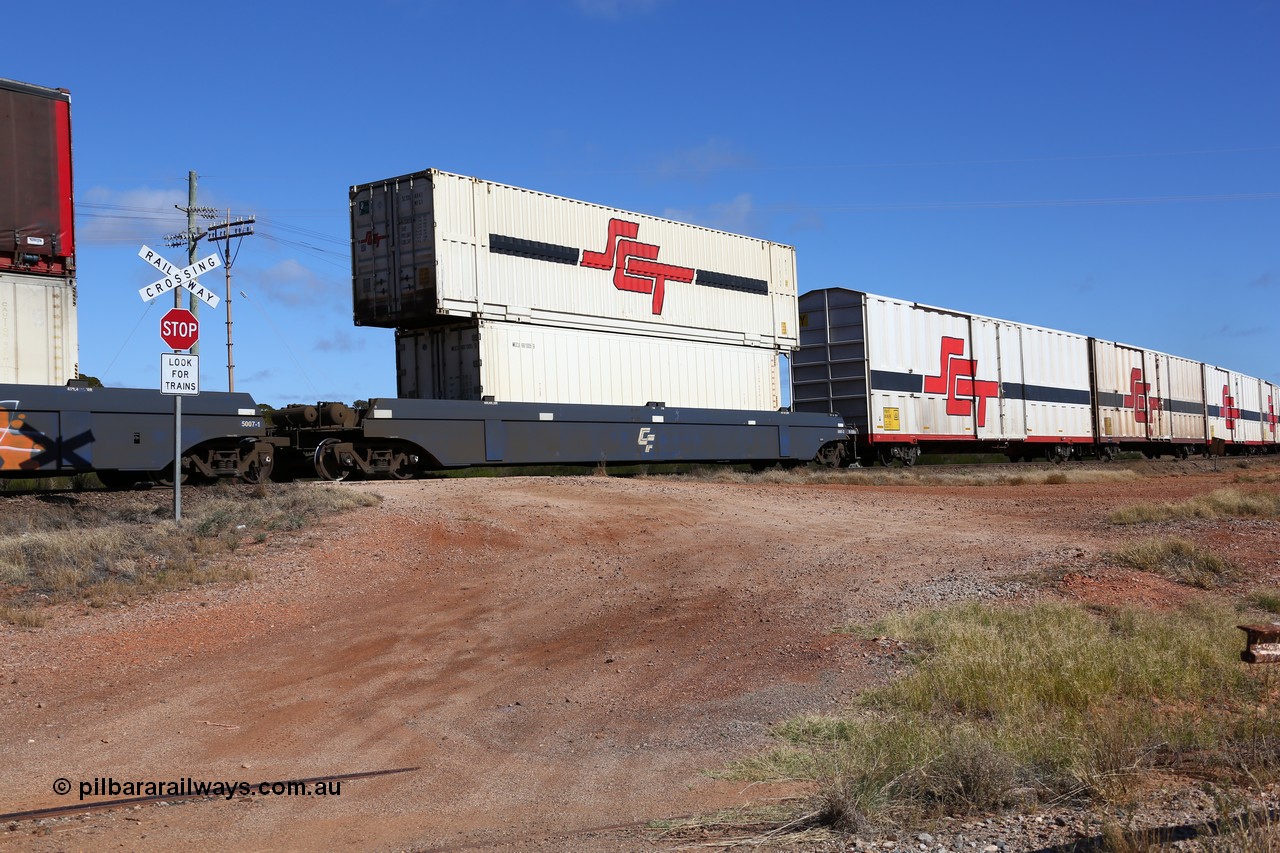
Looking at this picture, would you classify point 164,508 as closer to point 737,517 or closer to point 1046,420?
point 737,517

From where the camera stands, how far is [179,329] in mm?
12555

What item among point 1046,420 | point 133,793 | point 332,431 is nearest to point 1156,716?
point 133,793

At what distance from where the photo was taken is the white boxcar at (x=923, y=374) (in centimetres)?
2683

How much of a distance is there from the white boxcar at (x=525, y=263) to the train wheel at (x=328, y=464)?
2957mm

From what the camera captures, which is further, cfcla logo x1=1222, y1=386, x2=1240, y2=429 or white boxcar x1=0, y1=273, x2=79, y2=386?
cfcla logo x1=1222, y1=386, x2=1240, y2=429

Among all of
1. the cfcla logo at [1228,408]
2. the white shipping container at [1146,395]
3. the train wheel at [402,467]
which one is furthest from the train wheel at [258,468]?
the cfcla logo at [1228,408]

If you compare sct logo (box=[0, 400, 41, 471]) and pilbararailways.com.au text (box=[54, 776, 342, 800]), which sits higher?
sct logo (box=[0, 400, 41, 471])

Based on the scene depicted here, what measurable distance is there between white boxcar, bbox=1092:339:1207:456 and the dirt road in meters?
25.7

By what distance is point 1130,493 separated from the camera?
814 inches

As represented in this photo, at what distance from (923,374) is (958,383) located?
1.75m

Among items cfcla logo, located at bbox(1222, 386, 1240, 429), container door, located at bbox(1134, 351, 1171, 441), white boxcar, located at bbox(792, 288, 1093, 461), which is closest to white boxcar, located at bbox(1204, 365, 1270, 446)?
cfcla logo, located at bbox(1222, 386, 1240, 429)

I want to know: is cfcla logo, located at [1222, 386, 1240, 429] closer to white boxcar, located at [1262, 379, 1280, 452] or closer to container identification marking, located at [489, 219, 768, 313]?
white boxcar, located at [1262, 379, 1280, 452]

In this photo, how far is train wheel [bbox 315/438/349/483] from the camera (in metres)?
16.9

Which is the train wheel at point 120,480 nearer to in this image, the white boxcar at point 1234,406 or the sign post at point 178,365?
the sign post at point 178,365
